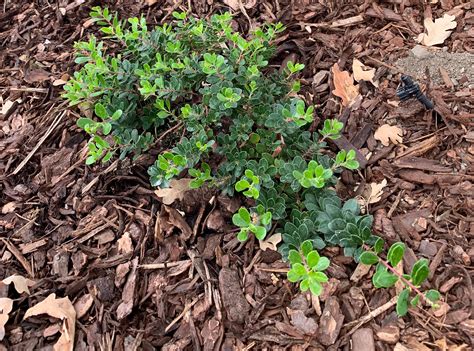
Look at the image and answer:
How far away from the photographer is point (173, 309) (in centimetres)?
196

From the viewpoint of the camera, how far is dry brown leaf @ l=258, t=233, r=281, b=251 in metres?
1.97

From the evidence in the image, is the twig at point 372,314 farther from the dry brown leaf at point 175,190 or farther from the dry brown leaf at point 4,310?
the dry brown leaf at point 4,310

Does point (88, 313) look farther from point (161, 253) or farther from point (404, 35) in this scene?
point (404, 35)

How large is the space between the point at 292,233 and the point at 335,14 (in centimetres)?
144

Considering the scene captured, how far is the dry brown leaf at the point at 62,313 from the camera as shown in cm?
194

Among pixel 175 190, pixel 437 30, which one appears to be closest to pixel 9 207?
pixel 175 190

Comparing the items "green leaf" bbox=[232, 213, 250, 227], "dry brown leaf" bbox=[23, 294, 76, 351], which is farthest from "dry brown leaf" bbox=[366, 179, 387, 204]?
"dry brown leaf" bbox=[23, 294, 76, 351]

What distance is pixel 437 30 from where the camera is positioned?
2588mm

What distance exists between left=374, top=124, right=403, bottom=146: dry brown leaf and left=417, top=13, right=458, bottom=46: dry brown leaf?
0.60 m

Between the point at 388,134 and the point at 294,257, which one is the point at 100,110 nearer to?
the point at 294,257

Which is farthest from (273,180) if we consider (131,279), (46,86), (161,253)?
(46,86)

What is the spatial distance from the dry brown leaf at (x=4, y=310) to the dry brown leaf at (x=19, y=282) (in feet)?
0.18

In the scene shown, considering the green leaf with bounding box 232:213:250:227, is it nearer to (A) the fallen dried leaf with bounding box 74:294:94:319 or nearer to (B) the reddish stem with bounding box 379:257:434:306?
(B) the reddish stem with bounding box 379:257:434:306

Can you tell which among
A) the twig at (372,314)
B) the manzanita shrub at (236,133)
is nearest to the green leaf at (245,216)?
the manzanita shrub at (236,133)
